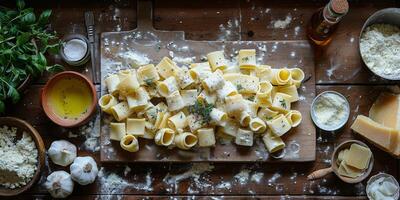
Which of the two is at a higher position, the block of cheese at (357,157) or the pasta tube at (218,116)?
the pasta tube at (218,116)

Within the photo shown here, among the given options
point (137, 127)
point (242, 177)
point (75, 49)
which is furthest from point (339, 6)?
point (75, 49)

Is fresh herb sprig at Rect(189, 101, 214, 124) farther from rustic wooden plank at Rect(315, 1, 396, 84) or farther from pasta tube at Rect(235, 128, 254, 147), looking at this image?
rustic wooden plank at Rect(315, 1, 396, 84)

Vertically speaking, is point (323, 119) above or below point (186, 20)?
below

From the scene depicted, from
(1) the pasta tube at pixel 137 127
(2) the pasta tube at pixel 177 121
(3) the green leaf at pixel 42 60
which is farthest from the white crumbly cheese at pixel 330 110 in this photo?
(3) the green leaf at pixel 42 60

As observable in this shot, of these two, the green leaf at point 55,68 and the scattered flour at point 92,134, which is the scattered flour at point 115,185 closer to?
the scattered flour at point 92,134

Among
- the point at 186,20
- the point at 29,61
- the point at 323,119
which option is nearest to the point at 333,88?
the point at 323,119

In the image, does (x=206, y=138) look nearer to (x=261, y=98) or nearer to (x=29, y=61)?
(x=261, y=98)
